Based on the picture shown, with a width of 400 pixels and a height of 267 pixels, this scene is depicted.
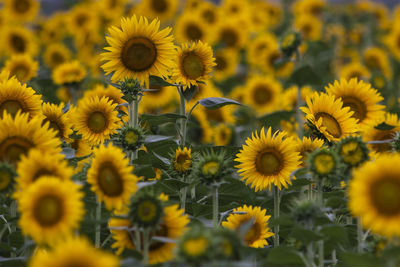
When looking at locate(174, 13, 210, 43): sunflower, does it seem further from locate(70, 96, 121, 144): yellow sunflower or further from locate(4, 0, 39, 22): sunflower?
locate(70, 96, 121, 144): yellow sunflower

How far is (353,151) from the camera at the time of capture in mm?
1859

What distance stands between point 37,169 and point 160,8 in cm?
391

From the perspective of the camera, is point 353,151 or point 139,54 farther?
point 139,54

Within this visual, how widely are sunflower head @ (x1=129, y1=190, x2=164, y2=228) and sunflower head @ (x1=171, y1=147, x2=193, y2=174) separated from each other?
1.78ft

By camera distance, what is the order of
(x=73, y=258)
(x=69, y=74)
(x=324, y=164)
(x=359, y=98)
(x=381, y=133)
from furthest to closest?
(x=69, y=74)
(x=381, y=133)
(x=359, y=98)
(x=324, y=164)
(x=73, y=258)

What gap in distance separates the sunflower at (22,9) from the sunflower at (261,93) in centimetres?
282

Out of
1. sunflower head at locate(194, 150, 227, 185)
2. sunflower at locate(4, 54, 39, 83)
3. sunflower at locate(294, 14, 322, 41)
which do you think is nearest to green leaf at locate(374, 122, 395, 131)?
sunflower head at locate(194, 150, 227, 185)

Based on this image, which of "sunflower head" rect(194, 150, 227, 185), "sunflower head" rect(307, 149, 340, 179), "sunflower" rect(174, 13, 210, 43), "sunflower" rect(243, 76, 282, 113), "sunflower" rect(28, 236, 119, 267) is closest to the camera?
"sunflower" rect(28, 236, 119, 267)

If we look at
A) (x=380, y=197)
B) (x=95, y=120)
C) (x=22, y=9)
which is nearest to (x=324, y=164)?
(x=380, y=197)

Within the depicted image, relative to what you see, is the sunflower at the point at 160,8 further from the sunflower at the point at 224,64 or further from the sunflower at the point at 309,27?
the sunflower at the point at 309,27

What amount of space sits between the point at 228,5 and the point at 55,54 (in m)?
2.27

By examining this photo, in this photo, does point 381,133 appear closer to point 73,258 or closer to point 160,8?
point 73,258

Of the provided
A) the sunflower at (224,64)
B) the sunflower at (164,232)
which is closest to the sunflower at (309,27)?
the sunflower at (224,64)

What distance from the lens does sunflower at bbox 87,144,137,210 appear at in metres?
1.68
